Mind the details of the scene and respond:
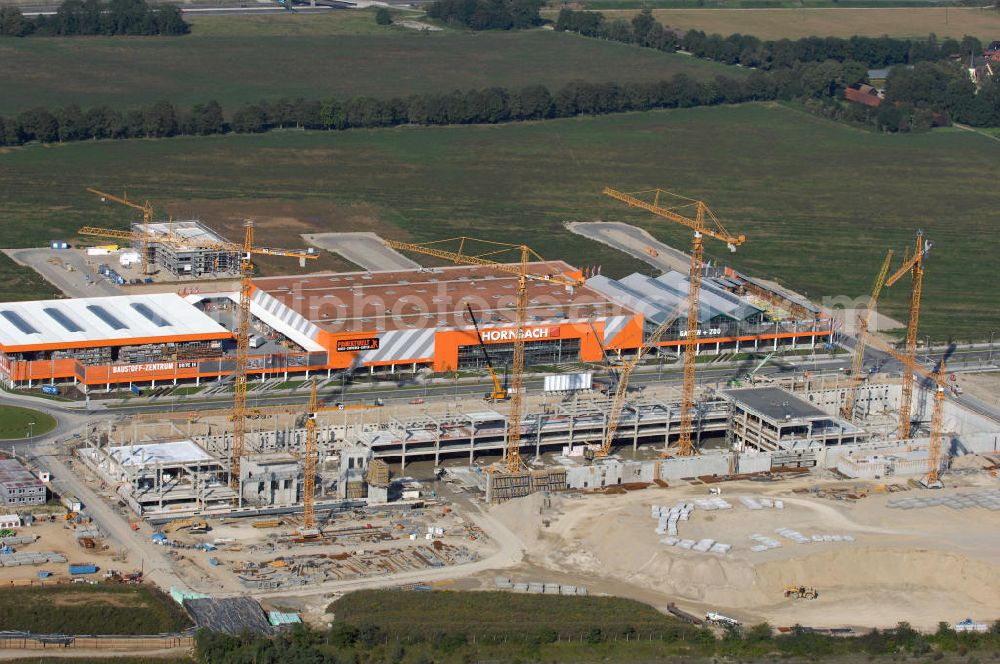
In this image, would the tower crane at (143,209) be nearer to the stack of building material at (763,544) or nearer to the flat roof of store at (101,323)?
the flat roof of store at (101,323)

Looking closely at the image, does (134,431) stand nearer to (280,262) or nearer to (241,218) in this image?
(280,262)

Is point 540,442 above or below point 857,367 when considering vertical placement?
below

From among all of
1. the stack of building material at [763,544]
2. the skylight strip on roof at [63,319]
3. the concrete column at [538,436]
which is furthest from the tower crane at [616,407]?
the skylight strip on roof at [63,319]

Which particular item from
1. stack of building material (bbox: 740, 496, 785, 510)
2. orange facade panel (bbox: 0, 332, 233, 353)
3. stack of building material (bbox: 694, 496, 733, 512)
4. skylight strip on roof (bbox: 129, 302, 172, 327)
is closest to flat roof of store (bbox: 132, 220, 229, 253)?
skylight strip on roof (bbox: 129, 302, 172, 327)

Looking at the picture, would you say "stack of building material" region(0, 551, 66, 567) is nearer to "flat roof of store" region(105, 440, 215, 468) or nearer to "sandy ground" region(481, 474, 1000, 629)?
"flat roof of store" region(105, 440, 215, 468)

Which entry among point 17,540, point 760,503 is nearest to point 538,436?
point 760,503

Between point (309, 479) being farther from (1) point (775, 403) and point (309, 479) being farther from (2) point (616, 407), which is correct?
(1) point (775, 403)

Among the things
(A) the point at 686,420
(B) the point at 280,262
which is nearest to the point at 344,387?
(A) the point at 686,420
